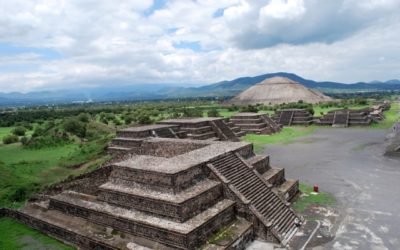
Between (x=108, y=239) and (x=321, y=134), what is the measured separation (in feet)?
104

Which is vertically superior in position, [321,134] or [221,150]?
[221,150]

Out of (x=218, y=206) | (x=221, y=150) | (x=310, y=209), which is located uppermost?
(x=221, y=150)

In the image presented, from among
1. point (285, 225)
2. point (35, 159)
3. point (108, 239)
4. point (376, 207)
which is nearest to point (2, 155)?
point (35, 159)

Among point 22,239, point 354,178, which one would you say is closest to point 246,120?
point 354,178

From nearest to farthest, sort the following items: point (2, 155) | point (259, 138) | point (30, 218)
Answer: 1. point (30, 218)
2. point (2, 155)
3. point (259, 138)

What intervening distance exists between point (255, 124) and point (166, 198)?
29.4 metres

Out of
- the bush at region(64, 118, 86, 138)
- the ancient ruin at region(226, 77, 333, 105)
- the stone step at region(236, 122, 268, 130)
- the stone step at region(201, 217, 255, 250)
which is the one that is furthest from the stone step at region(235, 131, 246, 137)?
the ancient ruin at region(226, 77, 333, 105)

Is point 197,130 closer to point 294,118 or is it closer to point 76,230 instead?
point 76,230

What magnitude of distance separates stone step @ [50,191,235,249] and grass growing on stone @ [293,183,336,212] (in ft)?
13.5

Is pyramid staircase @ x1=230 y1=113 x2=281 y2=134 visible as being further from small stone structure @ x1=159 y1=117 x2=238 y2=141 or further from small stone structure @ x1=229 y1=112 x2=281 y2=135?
small stone structure @ x1=159 y1=117 x2=238 y2=141

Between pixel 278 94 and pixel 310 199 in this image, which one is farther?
pixel 278 94

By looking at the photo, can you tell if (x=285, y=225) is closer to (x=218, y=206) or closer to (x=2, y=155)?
(x=218, y=206)

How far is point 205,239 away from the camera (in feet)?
34.7

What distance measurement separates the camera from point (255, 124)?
3928 cm
